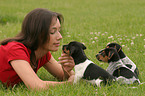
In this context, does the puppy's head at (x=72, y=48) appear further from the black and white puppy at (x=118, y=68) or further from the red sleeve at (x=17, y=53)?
the red sleeve at (x=17, y=53)

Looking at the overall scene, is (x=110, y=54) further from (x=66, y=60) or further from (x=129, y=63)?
(x=66, y=60)

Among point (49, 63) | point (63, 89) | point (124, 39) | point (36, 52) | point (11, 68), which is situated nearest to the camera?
point (63, 89)

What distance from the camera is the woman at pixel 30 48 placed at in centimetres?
325

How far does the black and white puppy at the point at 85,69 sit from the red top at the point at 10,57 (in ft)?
2.22

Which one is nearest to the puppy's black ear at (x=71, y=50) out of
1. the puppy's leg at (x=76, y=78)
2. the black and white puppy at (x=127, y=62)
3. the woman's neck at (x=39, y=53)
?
the puppy's leg at (x=76, y=78)

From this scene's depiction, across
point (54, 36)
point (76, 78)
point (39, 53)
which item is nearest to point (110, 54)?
point (76, 78)

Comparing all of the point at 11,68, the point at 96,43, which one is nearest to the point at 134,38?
the point at 96,43

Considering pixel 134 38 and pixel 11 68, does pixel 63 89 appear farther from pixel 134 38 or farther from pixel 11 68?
pixel 134 38

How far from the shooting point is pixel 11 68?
11.6 feet

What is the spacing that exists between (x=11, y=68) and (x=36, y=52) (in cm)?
50

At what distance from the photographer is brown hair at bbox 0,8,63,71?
3414 millimetres

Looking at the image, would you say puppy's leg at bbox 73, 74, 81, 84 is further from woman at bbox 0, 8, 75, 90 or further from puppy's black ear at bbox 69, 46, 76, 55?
puppy's black ear at bbox 69, 46, 76, 55

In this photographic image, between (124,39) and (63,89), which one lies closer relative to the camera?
(63,89)

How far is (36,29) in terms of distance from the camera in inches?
134
